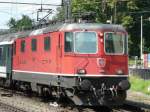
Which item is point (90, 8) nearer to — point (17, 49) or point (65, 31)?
A: point (17, 49)

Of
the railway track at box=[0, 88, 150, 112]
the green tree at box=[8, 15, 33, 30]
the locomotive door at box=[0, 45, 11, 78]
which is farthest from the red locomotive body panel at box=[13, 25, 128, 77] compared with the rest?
the locomotive door at box=[0, 45, 11, 78]

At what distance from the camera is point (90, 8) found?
8038 cm

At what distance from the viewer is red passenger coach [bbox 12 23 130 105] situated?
1883cm

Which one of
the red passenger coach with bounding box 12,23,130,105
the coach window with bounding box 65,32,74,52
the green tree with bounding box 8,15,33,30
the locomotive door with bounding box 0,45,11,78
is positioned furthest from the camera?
the green tree with bounding box 8,15,33,30

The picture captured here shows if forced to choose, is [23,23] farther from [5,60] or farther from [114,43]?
[114,43]

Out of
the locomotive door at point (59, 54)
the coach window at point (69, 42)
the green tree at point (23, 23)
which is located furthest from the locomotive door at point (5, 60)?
the coach window at point (69, 42)

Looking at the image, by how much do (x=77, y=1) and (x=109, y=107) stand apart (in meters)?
64.6

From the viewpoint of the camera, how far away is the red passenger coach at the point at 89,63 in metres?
18.8

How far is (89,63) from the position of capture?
62.6ft

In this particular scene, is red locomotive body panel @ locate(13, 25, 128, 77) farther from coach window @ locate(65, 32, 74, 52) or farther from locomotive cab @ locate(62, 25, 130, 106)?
coach window @ locate(65, 32, 74, 52)

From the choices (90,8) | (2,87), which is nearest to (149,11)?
(90,8)

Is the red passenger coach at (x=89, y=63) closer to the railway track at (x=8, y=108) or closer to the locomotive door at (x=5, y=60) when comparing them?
the railway track at (x=8, y=108)

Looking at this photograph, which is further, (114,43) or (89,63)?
(114,43)

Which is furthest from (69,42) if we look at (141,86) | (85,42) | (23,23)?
(23,23)
